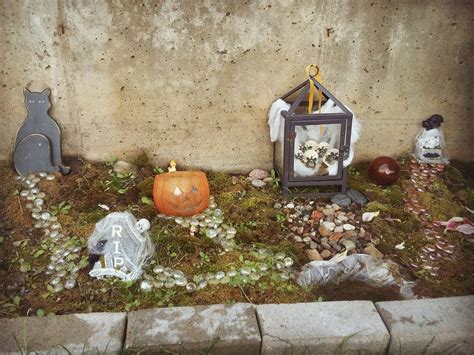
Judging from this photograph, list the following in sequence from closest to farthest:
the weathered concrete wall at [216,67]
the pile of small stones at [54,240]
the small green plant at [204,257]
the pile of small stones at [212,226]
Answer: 1. the pile of small stones at [54,240]
2. the small green plant at [204,257]
3. the pile of small stones at [212,226]
4. the weathered concrete wall at [216,67]

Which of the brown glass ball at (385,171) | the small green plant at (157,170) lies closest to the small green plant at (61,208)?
the small green plant at (157,170)

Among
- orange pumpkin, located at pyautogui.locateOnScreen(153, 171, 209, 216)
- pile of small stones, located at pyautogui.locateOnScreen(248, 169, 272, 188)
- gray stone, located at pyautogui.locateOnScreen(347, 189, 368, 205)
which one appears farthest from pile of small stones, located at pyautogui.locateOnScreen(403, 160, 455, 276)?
orange pumpkin, located at pyautogui.locateOnScreen(153, 171, 209, 216)

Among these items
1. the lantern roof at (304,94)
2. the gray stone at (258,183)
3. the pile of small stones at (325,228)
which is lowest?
the pile of small stones at (325,228)

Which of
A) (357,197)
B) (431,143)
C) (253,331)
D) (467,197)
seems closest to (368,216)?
(357,197)

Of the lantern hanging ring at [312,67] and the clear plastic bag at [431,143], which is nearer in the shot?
the lantern hanging ring at [312,67]

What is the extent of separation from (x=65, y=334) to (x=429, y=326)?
2.06 metres

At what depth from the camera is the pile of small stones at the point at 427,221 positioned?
331 cm

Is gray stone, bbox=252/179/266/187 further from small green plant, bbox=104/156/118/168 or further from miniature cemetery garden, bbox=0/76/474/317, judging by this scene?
small green plant, bbox=104/156/118/168

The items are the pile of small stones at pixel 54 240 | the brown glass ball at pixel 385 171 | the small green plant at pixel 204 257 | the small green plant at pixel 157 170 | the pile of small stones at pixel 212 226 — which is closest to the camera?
the pile of small stones at pixel 54 240

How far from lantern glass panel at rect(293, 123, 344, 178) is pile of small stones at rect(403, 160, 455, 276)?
2.59 feet

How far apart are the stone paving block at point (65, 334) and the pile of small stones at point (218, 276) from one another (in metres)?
0.42

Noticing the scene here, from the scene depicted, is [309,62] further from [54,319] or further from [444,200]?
[54,319]

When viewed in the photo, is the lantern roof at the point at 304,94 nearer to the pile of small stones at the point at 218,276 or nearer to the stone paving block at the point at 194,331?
the pile of small stones at the point at 218,276

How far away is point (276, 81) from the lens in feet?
13.6
